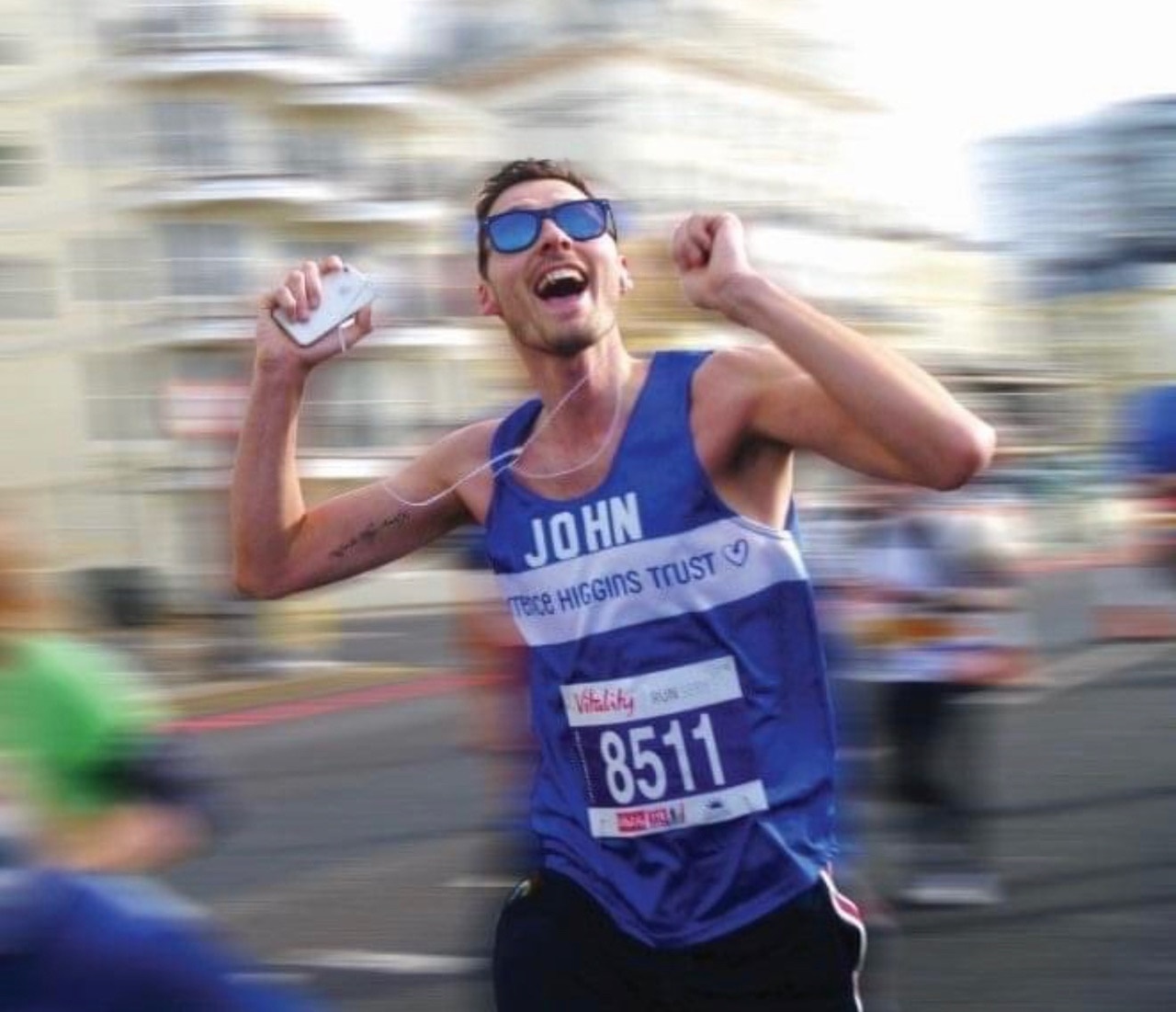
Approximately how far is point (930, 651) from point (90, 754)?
14.0ft

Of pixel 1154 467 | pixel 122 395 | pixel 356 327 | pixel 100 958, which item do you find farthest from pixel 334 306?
pixel 122 395

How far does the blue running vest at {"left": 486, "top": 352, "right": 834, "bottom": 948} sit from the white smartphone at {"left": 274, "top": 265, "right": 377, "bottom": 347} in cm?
42

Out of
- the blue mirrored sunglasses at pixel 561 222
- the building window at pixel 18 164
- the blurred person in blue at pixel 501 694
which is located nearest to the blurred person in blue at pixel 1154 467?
the blurred person in blue at pixel 501 694

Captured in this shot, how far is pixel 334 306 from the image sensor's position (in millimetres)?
3162

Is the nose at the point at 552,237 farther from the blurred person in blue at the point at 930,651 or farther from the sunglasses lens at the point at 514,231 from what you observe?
the blurred person in blue at the point at 930,651

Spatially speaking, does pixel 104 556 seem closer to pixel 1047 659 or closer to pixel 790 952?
pixel 1047 659

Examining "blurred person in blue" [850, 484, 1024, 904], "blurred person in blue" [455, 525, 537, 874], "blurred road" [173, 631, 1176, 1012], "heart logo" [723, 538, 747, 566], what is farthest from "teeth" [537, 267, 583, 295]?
"blurred person in blue" [850, 484, 1024, 904]

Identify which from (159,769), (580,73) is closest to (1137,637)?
(159,769)

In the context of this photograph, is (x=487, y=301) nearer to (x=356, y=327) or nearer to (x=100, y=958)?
(x=356, y=327)

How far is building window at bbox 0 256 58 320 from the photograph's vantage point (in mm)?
55094

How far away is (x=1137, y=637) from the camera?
14914 mm

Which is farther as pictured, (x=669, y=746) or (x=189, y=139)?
(x=189, y=139)

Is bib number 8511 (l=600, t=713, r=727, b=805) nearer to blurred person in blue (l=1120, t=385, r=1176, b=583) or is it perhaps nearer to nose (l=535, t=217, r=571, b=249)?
nose (l=535, t=217, r=571, b=249)

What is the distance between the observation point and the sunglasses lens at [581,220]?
9.97ft
